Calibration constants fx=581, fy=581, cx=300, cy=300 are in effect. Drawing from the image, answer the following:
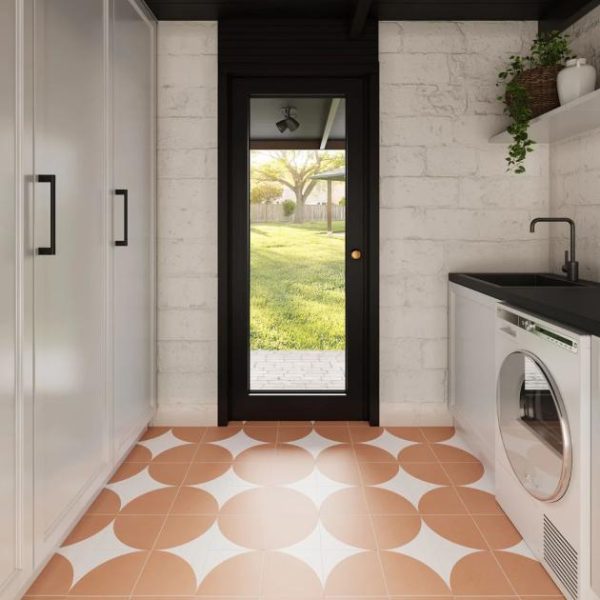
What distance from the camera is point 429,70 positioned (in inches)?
129

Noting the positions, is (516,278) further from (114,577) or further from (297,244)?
(114,577)

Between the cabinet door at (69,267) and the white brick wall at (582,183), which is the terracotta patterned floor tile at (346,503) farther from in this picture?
the white brick wall at (582,183)

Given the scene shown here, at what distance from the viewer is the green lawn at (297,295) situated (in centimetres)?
342

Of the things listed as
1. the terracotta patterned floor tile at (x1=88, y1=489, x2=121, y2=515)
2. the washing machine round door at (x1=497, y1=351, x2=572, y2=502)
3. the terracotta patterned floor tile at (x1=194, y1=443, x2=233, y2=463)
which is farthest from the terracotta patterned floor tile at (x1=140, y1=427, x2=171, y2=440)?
the washing machine round door at (x1=497, y1=351, x2=572, y2=502)

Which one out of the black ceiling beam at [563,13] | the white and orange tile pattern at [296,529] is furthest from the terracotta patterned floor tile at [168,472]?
the black ceiling beam at [563,13]

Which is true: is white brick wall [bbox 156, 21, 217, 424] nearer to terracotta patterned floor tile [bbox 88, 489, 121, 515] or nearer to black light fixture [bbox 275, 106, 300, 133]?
black light fixture [bbox 275, 106, 300, 133]

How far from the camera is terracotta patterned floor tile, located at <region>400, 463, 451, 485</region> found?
8.57 feet

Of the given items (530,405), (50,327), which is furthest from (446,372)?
(50,327)

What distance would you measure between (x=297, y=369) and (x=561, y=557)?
1.93 meters

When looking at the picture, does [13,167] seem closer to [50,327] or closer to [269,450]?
[50,327]

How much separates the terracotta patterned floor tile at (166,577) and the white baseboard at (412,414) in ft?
5.54

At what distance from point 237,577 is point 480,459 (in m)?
1.44

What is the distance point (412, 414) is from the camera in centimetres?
338

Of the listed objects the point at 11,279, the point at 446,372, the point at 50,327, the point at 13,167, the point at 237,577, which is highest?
the point at 13,167
